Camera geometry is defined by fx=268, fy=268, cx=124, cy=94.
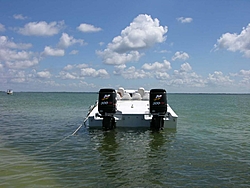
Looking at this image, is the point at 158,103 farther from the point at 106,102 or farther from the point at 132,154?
the point at 132,154

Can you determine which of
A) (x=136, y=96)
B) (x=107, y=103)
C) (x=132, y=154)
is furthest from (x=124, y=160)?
(x=136, y=96)

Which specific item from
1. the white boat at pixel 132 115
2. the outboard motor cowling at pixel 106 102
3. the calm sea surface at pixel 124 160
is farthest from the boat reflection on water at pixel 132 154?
the outboard motor cowling at pixel 106 102

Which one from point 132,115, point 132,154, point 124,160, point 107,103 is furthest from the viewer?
point 132,115

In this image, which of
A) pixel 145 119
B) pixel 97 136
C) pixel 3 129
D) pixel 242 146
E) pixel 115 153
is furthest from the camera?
pixel 3 129

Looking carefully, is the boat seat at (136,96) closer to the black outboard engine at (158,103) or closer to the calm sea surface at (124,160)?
the calm sea surface at (124,160)

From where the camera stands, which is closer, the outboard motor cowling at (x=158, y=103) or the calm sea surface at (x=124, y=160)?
the calm sea surface at (x=124, y=160)

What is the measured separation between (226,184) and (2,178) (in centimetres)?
590

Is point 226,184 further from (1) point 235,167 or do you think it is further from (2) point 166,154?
(2) point 166,154

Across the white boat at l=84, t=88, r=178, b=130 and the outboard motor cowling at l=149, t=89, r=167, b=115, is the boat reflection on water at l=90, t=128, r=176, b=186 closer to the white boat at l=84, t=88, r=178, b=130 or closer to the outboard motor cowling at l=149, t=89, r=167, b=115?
the white boat at l=84, t=88, r=178, b=130

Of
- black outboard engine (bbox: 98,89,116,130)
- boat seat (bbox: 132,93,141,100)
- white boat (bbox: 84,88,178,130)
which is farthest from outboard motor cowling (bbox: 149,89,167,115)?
boat seat (bbox: 132,93,141,100)

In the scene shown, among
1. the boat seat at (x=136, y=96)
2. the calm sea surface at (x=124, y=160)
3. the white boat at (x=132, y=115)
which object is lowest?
the calm sea surface at (x=124, y=160)

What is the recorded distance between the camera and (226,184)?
686 cm

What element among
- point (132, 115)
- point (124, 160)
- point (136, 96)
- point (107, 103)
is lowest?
point (124, 160)

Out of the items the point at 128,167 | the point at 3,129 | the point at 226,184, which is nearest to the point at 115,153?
the point at 128,167
